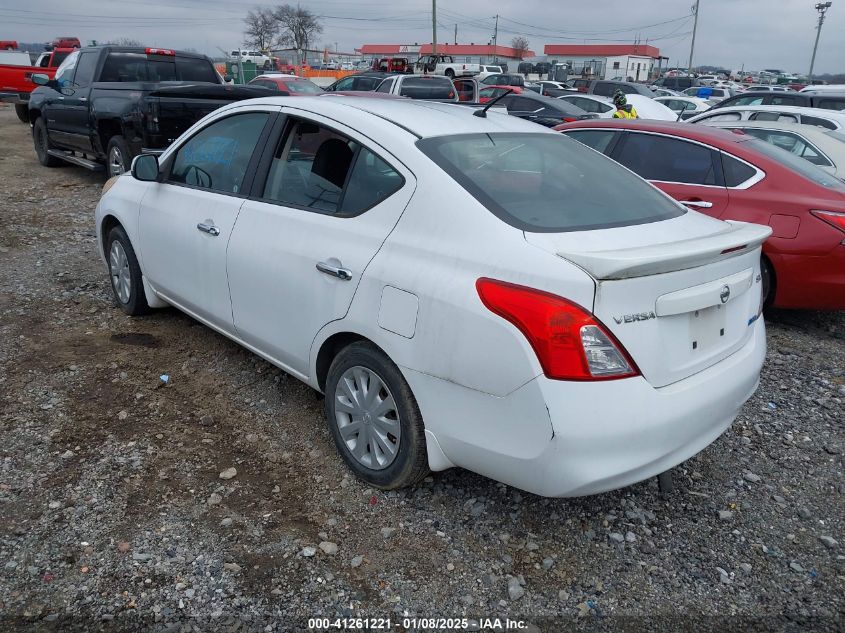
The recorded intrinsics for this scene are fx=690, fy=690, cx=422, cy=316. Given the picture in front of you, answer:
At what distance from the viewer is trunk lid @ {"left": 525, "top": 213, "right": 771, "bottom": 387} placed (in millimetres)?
2412

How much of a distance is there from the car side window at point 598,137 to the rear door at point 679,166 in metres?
0.12

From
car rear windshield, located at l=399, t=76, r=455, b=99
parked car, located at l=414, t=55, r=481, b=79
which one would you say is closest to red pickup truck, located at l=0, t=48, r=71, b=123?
car rear windshield, located at l=399, t=76, r=455, b=99

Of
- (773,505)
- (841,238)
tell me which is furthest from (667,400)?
(841,238)

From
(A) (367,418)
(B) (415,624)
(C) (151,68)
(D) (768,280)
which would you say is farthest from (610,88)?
(B) (415,624)

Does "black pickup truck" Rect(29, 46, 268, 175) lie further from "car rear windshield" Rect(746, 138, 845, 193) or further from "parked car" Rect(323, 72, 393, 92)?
"parked car" Rect(323, 72, 393, 92)

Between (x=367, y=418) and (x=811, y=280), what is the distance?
155 inches

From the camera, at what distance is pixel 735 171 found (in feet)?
18.6

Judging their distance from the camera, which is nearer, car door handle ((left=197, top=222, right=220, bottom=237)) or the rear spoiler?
the rear spoiler

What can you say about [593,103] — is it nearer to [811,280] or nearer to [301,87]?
[301,87]

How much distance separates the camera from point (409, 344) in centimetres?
276

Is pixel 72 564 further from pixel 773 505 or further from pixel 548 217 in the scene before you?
pixel 773 505

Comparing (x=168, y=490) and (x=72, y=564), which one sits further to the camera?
(x=168, y=490)

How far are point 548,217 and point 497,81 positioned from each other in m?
31.1

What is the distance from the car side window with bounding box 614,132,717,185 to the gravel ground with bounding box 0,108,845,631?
2.18m
